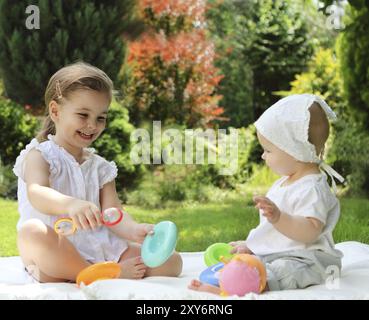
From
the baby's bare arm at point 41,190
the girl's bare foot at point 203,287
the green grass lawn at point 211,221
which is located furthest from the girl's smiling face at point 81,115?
the green grass lawn at point 211,221

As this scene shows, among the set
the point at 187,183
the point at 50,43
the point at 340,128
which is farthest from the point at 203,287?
the point at 340,128

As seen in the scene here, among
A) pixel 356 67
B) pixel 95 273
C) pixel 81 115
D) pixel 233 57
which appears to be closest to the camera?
pixel 95 273

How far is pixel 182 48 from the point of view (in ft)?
24.8

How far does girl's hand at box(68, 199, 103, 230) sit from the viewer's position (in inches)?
92.1

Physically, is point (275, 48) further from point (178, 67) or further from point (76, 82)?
point (76, 82)

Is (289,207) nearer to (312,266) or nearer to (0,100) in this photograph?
(312,266)

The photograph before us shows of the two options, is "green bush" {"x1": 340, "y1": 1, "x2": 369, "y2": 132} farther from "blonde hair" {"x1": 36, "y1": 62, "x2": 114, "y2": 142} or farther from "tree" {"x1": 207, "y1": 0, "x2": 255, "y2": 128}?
"blonde hair" {"x1": 36, "y1": 62, "x2": 114, "y2": 142}

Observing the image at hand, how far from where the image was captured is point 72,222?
8.35ft

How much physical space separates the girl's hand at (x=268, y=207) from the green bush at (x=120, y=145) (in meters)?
4.12

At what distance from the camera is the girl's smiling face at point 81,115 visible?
2.82m

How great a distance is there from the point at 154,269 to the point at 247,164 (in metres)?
4.54

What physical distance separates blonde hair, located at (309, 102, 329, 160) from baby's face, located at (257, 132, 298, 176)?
11cm

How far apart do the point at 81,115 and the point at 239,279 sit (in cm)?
96
